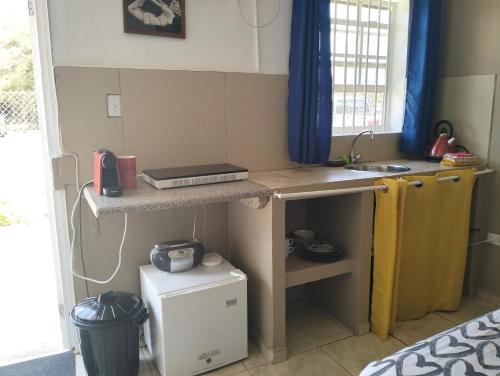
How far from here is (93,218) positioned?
6.41 ft

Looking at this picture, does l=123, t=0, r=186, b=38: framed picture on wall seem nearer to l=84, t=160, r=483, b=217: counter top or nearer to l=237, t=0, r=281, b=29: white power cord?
l=237, t=0, r=281, b=29: white power cord

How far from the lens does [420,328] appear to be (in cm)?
223

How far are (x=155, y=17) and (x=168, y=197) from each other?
0.97m

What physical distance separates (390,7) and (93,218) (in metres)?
2.35

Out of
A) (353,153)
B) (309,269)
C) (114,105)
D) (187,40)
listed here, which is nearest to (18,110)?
(114,105)

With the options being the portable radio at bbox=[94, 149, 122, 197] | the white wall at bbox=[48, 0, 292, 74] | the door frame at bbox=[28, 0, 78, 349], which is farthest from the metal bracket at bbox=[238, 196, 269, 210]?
the door frame at bbox=[28, 0, 78, 349]

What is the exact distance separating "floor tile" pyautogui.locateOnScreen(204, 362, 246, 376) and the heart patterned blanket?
0.97 metres

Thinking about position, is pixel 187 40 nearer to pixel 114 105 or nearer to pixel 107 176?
pixel 114 105

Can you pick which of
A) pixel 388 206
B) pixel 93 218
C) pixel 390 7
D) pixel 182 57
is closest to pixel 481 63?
pixel 390 7

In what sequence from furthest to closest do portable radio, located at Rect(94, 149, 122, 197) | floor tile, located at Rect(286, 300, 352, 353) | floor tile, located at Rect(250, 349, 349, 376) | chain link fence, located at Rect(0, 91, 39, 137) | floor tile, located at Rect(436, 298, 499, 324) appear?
chain link fence, located at Rect(0, 91, 39, 137)
floor tile, located at Rect(436, 298, 499, 324)
floor tile, located at Rect(286, 300, 352, 353)
floor tile, located at Rect(250, 349, 349, 376)
portable radio, located at Rect(94, 149, 122, 197)

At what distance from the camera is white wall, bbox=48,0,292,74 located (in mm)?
1793

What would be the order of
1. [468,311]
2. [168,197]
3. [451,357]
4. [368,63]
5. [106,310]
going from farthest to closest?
[368,63] → [468,311] → [106,310] → [168,197] → [451,357]

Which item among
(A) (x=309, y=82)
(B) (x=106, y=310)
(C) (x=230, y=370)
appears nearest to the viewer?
(B) (x=106, y=310)

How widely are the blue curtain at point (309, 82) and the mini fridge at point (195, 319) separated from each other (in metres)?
0.87
